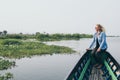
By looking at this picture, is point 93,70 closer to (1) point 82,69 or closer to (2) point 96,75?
(2) point 96,75

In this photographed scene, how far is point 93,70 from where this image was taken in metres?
9.48

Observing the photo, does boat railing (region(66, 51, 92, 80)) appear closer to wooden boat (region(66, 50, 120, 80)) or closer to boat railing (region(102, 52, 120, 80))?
wooden boat (region(66, 50, 120, 80))

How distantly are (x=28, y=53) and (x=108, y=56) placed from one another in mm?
29660

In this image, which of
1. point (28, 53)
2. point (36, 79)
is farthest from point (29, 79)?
point (28, 53)

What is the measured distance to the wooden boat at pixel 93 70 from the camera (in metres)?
8.19

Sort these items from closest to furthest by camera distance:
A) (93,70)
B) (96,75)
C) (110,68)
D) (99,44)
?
(110,68) → (99,44) → (96,75) → (93,70)

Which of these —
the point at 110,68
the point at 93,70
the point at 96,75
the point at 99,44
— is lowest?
the point at 96,75

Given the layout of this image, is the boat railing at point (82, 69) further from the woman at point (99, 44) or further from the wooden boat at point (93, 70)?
the woman at point (99, 44)

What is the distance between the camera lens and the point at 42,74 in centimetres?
2216

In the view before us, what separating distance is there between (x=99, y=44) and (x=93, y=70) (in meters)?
1.12

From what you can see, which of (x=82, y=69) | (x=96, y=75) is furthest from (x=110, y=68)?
(x=82, y=69)

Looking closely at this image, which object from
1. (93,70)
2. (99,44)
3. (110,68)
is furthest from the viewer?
(93,70)

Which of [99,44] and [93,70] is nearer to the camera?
[99,44]

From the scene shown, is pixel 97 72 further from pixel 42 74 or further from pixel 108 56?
pixel 42 74
